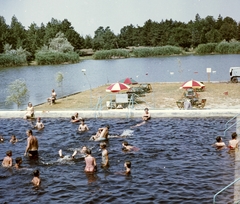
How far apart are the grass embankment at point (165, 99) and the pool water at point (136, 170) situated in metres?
3.79

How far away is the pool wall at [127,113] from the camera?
68.7 ft

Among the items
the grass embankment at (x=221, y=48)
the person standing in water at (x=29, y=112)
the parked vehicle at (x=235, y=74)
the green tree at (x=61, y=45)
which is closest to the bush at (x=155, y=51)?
the grass embankment at (x=221, y=48)

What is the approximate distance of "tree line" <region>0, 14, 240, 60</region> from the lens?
117m

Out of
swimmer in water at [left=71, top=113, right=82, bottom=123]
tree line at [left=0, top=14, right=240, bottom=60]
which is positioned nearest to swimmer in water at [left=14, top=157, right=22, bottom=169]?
swimmer in water at [left=71, top=113, right=82, bottom=123]

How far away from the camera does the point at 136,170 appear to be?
44.9ft

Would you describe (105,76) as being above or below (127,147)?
above

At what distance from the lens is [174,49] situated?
94625mm

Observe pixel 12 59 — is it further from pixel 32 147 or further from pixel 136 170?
pixel 136 170

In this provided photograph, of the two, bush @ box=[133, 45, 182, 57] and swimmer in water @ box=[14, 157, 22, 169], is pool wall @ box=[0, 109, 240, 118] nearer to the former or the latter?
swimmer in water @ box=[14, 157, 22, 169]

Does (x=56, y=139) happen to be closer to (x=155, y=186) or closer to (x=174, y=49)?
(x=155, y=186)

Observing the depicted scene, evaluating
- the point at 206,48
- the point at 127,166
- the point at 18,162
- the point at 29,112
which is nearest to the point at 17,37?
the point at 206,48

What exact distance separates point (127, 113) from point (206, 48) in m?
74.1

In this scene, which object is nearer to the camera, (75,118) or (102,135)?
(102,135)

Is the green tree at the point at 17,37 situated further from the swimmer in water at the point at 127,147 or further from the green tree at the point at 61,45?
the swimmer in water at the point at 127,147
